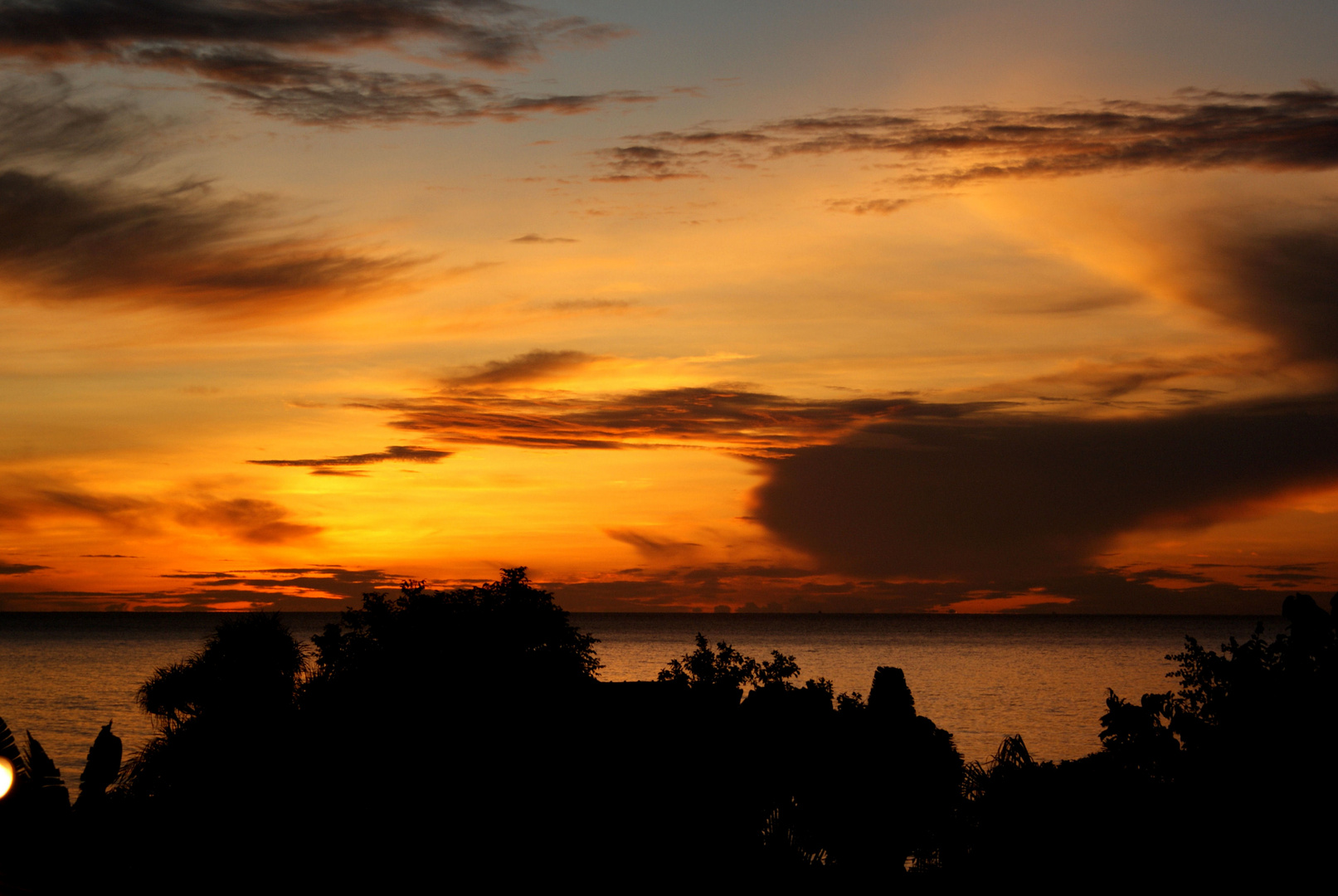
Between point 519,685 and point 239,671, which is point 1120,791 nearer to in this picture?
point 519,685

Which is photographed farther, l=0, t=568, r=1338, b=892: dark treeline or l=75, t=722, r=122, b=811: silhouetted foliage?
l=75, t=722, r=122, b=811: silhouetted foliage

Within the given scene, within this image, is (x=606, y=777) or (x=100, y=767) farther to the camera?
(x=606, y=777)

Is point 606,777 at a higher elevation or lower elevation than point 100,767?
lower

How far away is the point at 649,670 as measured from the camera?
17700 centimetres

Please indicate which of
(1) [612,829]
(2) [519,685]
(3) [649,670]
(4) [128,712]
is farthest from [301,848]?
(3) [649,670]

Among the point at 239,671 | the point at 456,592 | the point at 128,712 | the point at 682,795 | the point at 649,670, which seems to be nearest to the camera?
the point at 682,795

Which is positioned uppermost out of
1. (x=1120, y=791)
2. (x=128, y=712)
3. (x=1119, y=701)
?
(x=1119, y=701)

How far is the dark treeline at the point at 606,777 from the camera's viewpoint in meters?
29.3

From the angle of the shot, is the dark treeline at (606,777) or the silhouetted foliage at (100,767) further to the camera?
the silhouetted foliage at (100,767)

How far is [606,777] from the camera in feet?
138

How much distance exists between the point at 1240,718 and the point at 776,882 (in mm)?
16737

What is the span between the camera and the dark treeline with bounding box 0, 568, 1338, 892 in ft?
96.1

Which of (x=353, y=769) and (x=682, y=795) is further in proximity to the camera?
(x=353, y=769)

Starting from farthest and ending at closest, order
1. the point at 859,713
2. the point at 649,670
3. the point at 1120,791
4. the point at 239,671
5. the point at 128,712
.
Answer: the point at 649,670, the point at 128,712, the point at 239,671, the point at 859,713, the point at 1120,791
